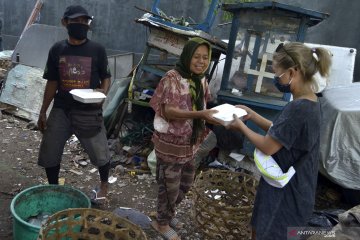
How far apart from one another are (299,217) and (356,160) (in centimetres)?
201

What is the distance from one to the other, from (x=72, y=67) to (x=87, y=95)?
36cm

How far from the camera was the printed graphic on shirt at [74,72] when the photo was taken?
298 centimetres

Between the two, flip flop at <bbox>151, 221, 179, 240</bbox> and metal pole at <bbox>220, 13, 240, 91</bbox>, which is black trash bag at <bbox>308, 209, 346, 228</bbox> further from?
metal pole at <bbox>220, 13, 240, 91</bbox>

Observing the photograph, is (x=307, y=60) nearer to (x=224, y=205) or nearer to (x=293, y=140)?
(x=293, y=140)

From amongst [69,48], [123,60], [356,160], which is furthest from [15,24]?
[356,160]

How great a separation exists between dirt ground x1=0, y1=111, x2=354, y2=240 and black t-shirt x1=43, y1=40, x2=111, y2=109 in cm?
124

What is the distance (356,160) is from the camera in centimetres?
371

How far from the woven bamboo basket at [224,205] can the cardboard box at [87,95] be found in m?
1.21

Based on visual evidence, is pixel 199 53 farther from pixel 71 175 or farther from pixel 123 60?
pixel 123 60

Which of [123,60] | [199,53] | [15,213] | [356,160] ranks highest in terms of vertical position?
[199,53]

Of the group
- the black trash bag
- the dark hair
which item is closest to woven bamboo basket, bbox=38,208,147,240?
the dark hair

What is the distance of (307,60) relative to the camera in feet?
6.20

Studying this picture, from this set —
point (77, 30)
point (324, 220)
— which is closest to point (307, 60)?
point (324, 220)

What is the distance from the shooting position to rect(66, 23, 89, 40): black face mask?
2.91 meters
